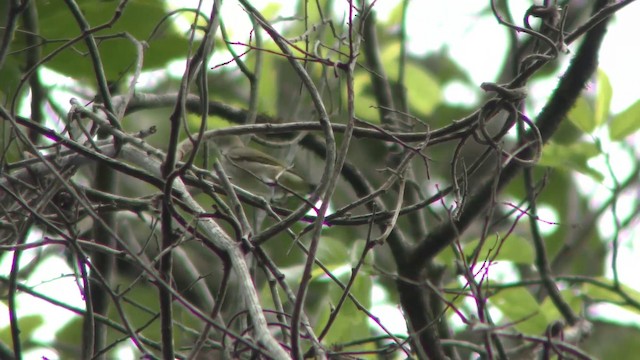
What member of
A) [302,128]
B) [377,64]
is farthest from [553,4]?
[377,64]

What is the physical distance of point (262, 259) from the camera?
1.27 meters

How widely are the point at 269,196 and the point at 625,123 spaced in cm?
99

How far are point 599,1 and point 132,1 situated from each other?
112cm

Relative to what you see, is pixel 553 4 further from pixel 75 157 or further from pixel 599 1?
pixel 75 157

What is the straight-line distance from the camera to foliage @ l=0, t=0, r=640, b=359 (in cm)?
120

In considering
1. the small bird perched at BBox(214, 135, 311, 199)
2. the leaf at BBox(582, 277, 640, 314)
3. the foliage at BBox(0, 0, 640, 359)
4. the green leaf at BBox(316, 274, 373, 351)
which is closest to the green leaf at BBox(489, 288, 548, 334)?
the foliage at BBox(0, 0, 640, 359)

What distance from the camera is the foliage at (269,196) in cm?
120

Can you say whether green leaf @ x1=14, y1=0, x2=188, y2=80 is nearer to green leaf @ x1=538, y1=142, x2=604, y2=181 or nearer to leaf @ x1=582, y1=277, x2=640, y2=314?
green leaf @ x1=538, y1=142, x2=604, y2=181

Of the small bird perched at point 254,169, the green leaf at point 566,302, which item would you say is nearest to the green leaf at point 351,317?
the green leaf at point 566,302

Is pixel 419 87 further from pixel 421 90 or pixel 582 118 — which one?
pixel 582 118

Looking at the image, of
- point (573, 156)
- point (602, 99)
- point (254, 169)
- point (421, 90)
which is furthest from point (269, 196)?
point (421, 90)

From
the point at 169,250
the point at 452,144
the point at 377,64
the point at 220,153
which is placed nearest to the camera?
the point at 169,250

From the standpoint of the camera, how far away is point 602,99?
2.19m

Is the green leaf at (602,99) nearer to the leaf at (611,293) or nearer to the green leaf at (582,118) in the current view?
the green leaf at (582,118)
